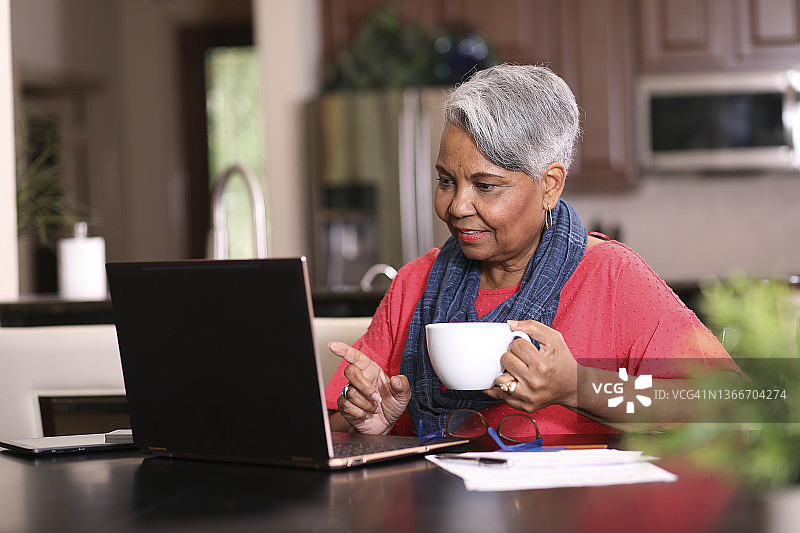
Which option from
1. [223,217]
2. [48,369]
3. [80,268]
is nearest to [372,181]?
[80,268]

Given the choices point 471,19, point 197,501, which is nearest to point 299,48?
point 471,19

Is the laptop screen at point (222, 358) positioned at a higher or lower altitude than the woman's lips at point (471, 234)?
lower

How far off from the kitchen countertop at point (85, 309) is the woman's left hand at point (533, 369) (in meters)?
1.13

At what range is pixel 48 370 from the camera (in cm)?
202

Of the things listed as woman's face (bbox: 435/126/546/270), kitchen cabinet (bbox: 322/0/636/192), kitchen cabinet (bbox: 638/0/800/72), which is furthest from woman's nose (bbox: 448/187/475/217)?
kitchen cabinet (bbox: 638/0/800/72)

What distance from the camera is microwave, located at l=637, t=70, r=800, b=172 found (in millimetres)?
4176

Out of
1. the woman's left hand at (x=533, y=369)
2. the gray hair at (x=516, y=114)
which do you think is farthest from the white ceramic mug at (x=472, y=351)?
the gray hair at (x=516, y=114)

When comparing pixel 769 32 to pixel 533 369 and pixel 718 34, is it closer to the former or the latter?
pixel 718 34

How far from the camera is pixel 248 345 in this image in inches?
40.3

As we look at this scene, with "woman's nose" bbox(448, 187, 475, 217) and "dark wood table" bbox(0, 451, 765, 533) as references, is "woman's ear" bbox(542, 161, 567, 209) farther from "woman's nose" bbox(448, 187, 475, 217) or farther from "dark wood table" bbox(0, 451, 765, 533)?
"dark wood table" bbox(0, 451, 765, 533)

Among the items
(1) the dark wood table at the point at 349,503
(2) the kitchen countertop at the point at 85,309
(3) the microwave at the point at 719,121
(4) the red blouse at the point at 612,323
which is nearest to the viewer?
(1) the dark wood table at the point at 349,503

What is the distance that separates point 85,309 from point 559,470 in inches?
69.0

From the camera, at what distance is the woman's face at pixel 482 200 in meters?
1.49

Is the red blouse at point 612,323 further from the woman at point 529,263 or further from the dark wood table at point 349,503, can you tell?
the dark wood table at point 349,503
